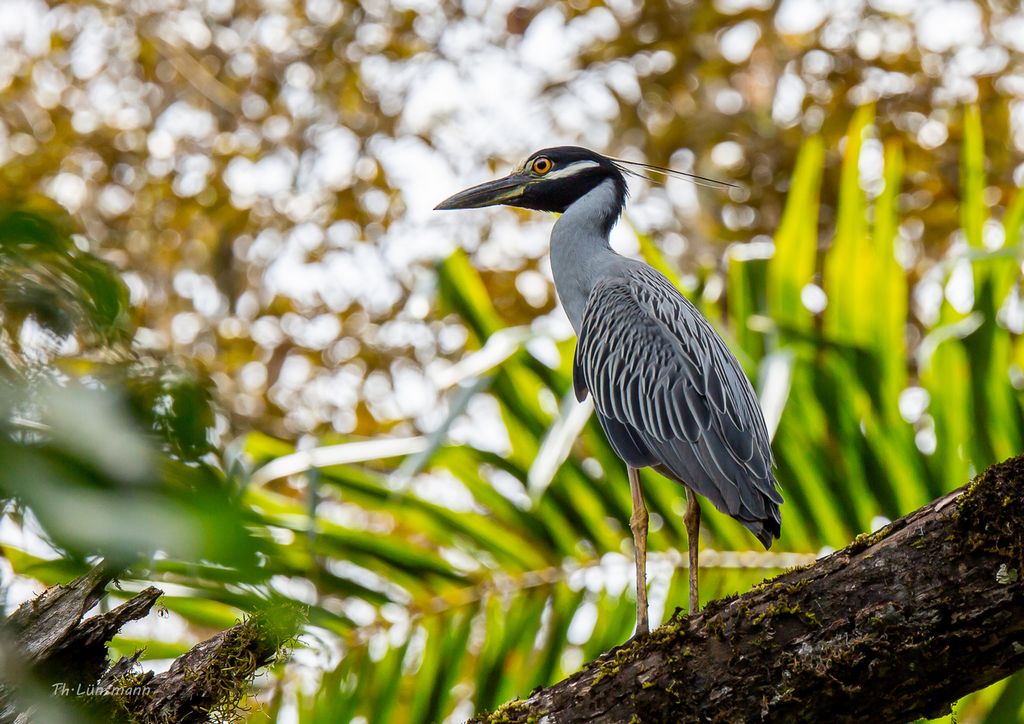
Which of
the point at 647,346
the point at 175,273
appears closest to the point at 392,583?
the point at 647,346

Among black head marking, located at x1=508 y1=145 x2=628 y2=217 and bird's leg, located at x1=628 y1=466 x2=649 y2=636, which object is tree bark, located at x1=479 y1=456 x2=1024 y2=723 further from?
black head marking, located at x1=508 y1=145 x2=628 y2=217

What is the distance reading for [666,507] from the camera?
12.1 feet

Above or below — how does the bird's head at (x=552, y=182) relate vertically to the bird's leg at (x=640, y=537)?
above

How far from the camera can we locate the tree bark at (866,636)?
202cm

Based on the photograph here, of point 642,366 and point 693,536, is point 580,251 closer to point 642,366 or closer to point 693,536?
point 642,366

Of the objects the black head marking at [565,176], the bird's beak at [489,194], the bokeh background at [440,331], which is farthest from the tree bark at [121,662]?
the black head marking at [565,176]

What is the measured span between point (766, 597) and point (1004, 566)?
18.2 inches

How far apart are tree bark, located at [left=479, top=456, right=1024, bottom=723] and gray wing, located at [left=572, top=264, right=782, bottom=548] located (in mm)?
705

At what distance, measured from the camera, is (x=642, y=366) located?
3793mm

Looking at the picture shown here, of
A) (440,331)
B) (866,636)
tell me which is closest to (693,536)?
(866,636)

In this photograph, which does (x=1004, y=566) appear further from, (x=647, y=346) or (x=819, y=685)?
(x=647, y=346)

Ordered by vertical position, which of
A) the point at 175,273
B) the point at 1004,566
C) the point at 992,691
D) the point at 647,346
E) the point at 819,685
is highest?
the point at 1004,566

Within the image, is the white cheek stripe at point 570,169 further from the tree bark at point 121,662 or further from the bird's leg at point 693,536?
the tree bark at point 121,662

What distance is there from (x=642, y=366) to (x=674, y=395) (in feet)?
0.65
